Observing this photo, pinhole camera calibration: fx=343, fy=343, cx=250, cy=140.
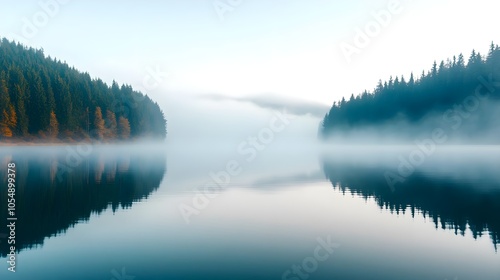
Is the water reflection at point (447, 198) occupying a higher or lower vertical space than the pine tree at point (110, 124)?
lower

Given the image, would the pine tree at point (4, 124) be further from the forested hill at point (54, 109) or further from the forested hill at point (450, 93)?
the forested hill at point (450, 93)

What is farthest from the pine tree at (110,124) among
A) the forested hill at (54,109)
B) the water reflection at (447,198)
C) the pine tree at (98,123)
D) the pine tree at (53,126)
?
the water reflection at (447,198)

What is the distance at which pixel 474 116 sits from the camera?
146 metres

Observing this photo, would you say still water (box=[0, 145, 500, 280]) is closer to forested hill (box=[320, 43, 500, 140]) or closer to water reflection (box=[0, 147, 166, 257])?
water reflection (box=[0, 147, 166, 257])

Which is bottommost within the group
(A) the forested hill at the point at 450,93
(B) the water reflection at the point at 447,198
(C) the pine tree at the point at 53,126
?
(B) the water reflection at the point at 447,198

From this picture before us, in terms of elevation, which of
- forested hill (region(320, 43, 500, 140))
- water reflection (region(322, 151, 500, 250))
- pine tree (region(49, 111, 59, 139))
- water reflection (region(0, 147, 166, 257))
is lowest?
water reflection (region(322, 151, 500, 250))

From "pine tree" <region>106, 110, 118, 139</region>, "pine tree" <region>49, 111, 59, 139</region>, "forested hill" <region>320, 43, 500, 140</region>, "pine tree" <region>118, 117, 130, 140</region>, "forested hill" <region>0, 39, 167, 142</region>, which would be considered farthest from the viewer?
"pine tree" <region>118, 117, 130, 140</region>

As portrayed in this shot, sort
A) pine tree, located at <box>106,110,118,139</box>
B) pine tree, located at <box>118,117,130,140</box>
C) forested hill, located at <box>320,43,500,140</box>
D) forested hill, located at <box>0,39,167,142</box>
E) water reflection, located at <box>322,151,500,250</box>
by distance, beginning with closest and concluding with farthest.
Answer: water reflection, located at <box>322,151,500,250</box> → forested hill, located at <box>0,39,167,142</box> → forested hill, located at <box>320,43,500,140</box> → pine tree, located at <box>106,110,118,139</box> → pine tree, located at <box>118,117,130,140</box>

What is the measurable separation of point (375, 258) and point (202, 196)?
19586 millimetres

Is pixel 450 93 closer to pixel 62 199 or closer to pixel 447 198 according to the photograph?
pixel 447 198

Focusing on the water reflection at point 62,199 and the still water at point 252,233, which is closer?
the still water at point 252,233

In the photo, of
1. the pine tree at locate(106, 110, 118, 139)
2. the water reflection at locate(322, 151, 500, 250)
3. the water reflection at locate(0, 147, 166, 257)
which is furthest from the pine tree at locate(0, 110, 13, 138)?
the water reflection at locate(322, 151, 500, 250)

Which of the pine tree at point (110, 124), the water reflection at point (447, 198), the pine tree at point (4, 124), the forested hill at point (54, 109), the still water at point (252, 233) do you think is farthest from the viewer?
the pine tree at point (110, 124)

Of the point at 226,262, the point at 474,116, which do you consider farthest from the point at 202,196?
the point at 474,116
